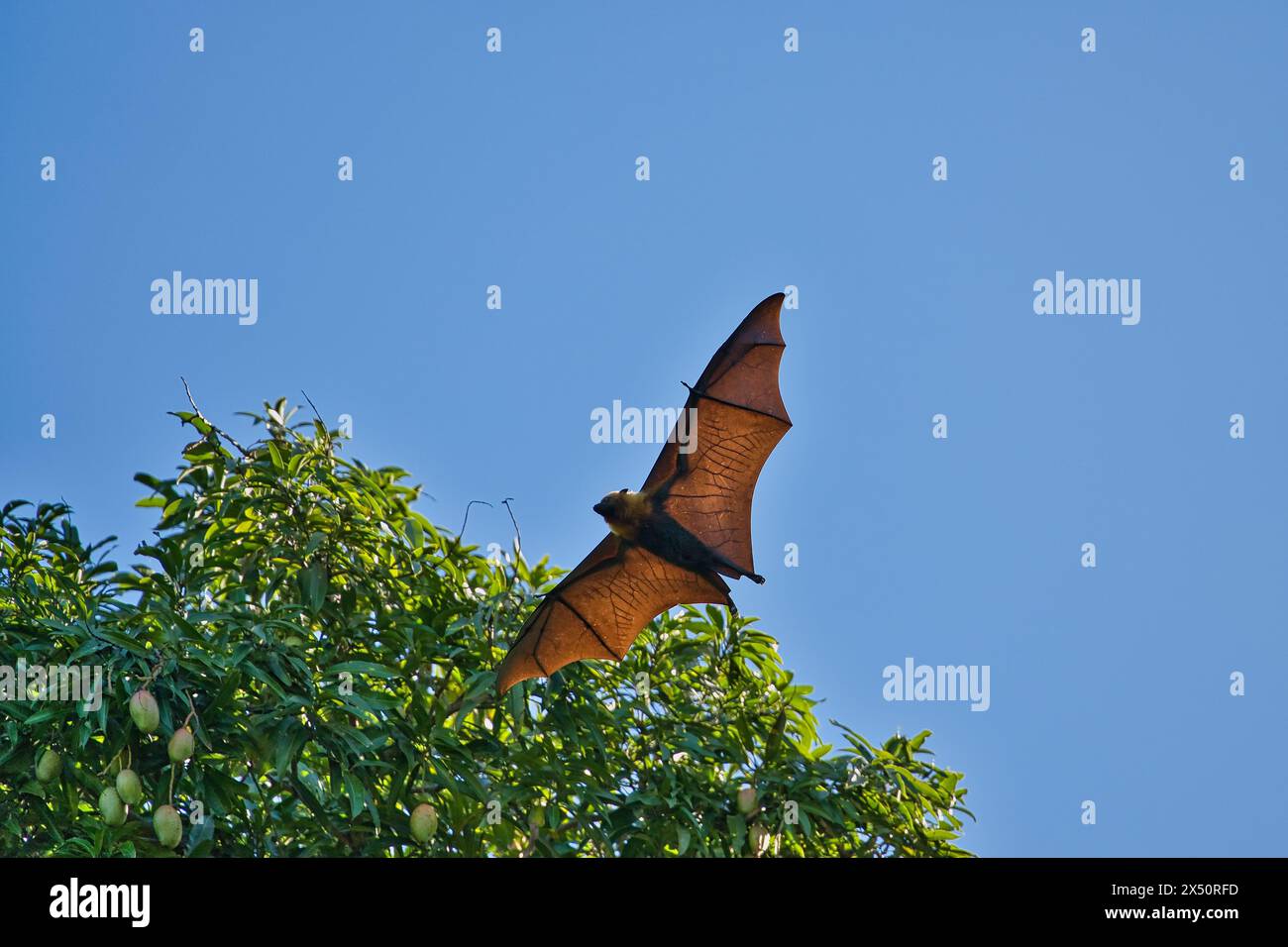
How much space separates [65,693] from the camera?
7277mm

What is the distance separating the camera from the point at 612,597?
357 inches

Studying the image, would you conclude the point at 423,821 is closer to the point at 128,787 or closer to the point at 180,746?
the point at 180,746

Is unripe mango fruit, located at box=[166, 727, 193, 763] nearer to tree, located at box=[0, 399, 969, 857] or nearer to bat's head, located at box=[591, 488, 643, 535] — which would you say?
tree, located at box=[0, 399, 969, 857]

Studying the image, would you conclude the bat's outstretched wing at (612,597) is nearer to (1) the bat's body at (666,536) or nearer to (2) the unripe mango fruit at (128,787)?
(1) the bat's body at (666,536)

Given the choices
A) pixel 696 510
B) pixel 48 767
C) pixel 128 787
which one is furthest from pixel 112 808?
pixel 696 510

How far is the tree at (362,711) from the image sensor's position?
24.4 feet

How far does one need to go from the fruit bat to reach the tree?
543mm

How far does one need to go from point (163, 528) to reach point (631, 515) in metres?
3.41

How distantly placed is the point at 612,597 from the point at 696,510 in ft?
2.64

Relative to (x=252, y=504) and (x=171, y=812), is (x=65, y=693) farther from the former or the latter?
(x=252, y=504)
